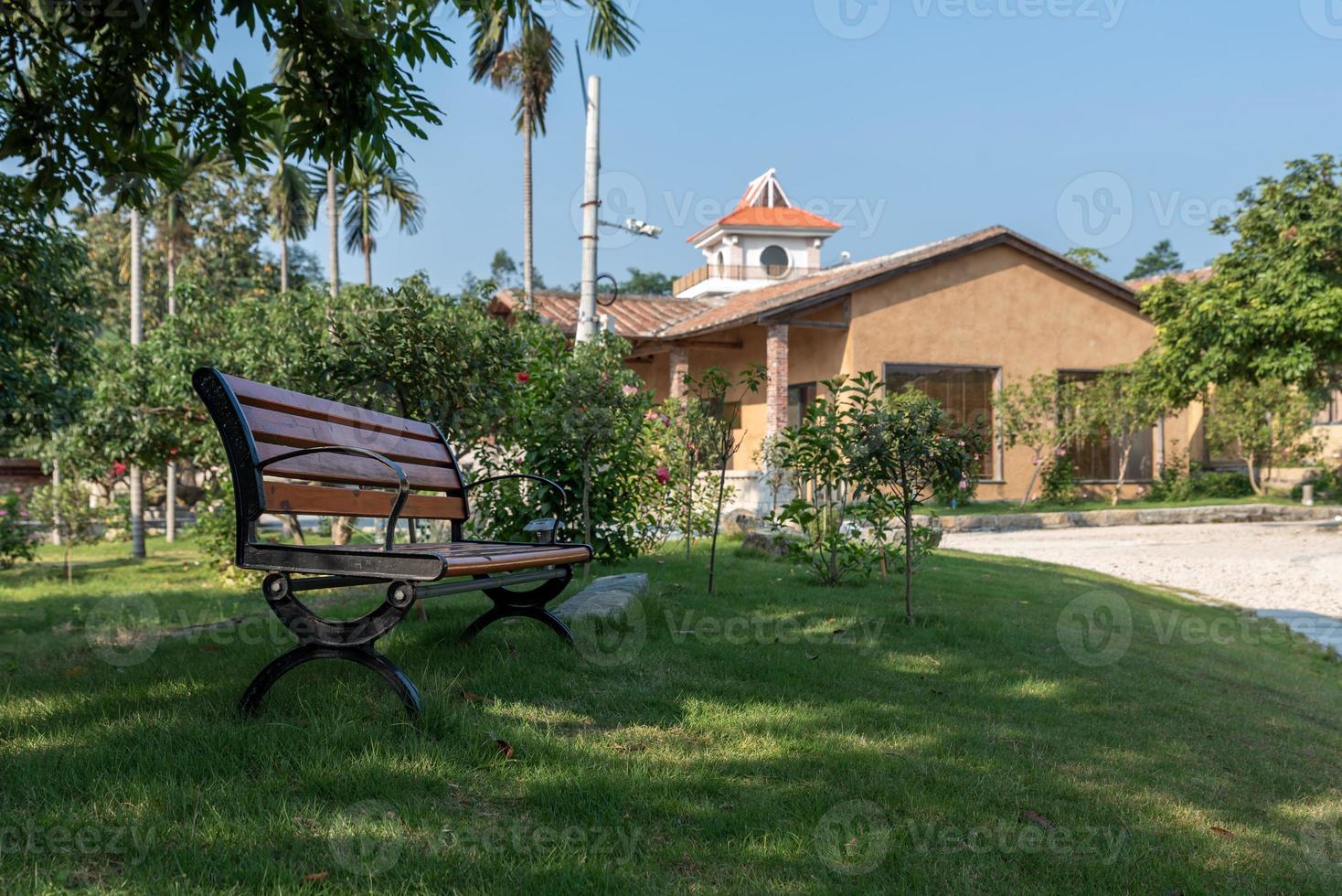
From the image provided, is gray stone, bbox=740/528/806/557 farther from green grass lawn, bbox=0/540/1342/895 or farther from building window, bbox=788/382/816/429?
building window, bbox=788/382/816/429

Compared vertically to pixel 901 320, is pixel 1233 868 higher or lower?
lower

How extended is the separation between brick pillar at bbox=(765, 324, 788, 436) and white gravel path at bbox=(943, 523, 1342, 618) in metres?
4.39

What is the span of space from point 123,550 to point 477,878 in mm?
19462

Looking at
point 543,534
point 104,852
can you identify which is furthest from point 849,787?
point 543,534

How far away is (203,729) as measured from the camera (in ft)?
10.1

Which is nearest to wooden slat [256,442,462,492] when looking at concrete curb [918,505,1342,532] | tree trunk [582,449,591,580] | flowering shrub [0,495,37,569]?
tree trunk [582,449,591,580]

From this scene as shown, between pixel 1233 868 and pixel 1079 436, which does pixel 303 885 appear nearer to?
pixel 1233 868

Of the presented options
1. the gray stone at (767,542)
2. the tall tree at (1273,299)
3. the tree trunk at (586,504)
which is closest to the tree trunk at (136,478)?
the gray stone at (767,542)

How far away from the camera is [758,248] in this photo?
4344cm

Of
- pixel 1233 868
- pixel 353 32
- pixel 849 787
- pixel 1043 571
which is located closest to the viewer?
pixel 1233 868

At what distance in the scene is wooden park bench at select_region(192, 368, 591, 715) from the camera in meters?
3.24

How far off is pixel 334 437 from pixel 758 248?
40495mm

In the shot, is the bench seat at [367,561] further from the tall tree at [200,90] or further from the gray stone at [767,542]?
the gray stone at [767,542]

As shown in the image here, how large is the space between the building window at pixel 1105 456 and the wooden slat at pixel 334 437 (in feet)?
62.1
